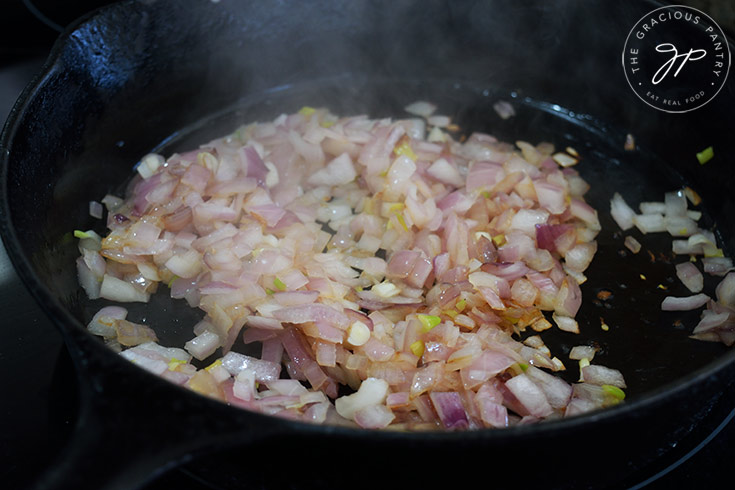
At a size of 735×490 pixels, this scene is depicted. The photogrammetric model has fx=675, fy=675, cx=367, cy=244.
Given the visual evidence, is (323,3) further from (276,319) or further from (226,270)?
(276,319)

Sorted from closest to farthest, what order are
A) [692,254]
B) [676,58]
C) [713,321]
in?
[713,321] → [692,254] → [676,58]

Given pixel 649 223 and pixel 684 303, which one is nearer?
pixel 684 303

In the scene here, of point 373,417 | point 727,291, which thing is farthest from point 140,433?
point 727,291

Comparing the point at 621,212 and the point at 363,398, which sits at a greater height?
the point at 621,212

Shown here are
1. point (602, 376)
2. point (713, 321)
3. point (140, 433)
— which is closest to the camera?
point (140, 433)

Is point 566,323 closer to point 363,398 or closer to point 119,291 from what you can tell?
point 363,398

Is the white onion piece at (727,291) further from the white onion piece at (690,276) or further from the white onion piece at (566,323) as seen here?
the white onion piece at (566,323)

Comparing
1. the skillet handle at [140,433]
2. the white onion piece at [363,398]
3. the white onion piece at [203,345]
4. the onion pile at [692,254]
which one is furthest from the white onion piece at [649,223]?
the skillet handle at [140,433]
